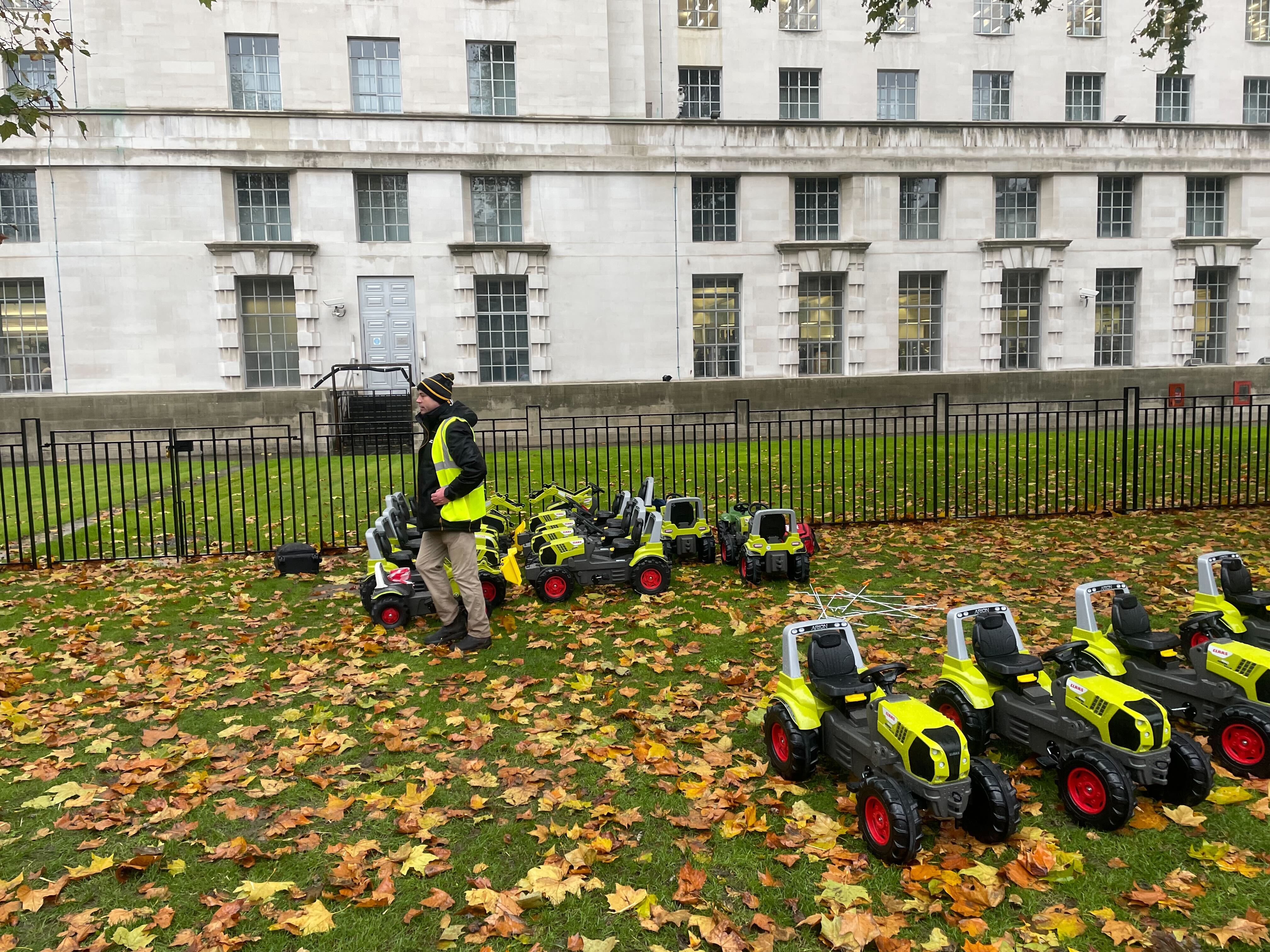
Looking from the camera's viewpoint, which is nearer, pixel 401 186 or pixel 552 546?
pixel 552 546

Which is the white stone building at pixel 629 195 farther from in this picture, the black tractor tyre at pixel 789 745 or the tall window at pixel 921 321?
the black tractor tyre at pixel 789 745

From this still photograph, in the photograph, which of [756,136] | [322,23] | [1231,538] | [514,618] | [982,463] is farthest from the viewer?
[756,136]

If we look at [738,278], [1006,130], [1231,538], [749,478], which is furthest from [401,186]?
[1231,538]

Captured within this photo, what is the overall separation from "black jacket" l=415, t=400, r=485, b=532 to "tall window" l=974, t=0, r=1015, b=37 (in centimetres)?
2820

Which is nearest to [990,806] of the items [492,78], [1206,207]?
[492,78]

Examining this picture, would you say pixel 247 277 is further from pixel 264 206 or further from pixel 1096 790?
pixel 1096 790

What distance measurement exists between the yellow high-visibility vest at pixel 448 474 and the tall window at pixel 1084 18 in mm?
30408

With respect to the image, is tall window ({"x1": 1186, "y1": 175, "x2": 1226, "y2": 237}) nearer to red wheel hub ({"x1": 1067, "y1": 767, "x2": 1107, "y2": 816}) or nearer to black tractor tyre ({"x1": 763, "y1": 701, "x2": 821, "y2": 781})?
red wheel hub ({"x1": 1067, "y1": 767, "x2": 1107, "y2": 816})

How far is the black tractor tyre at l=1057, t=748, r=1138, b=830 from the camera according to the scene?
13.2ft

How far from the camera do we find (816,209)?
26969 mm

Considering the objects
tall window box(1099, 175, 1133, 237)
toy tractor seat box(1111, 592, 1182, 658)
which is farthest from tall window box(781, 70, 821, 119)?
toy tractor seat box(1111, 592, 1182, 658)

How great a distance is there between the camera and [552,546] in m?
8.55

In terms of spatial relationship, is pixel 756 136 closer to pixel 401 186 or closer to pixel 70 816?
pixel 401 186

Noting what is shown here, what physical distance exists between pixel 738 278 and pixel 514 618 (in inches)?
815
